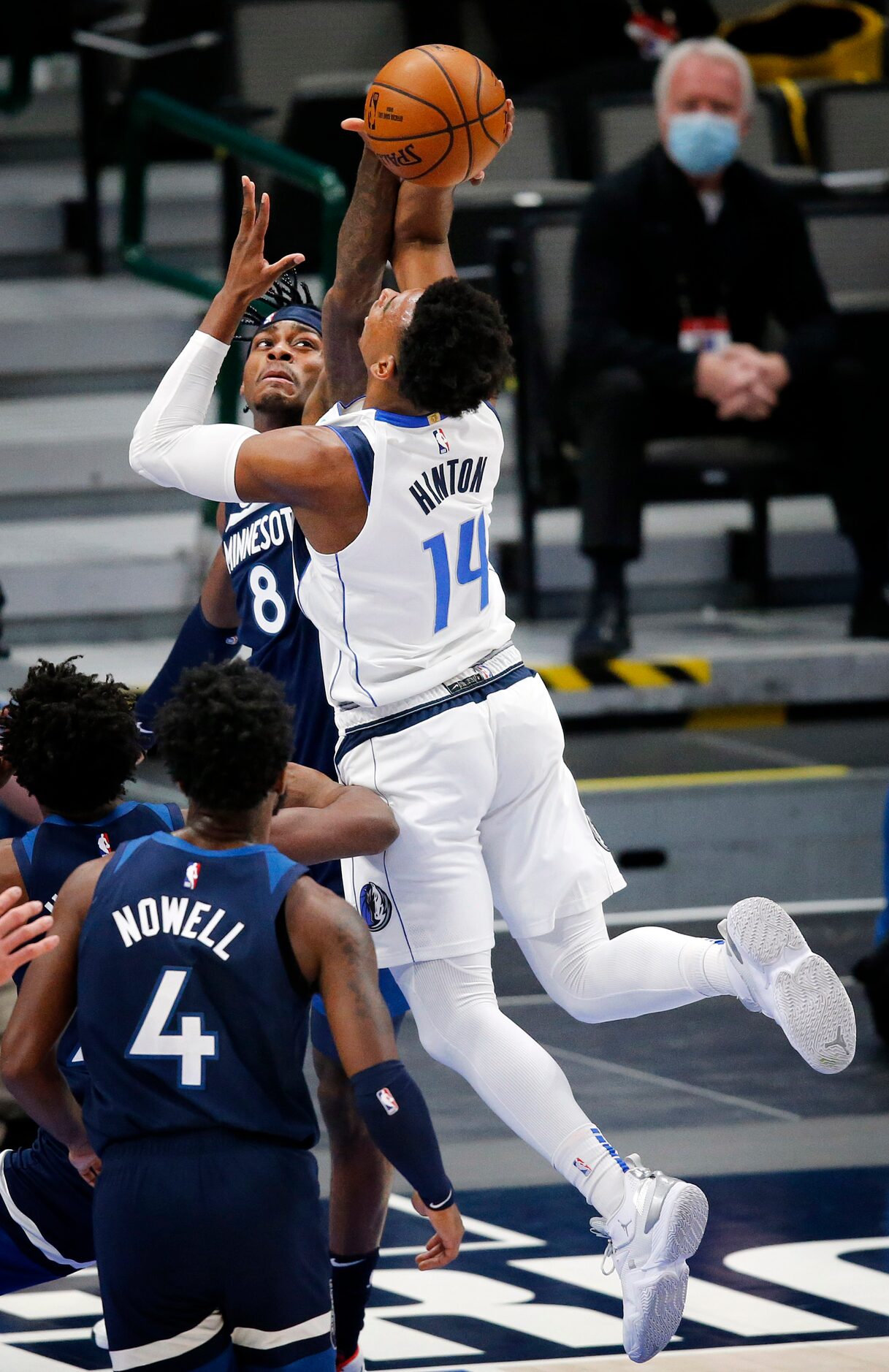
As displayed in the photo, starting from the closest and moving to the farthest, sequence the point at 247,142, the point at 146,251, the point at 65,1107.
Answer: the point at 65,1107 → the point at 247,142 → the point at 146,251

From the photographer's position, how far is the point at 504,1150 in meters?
5.19


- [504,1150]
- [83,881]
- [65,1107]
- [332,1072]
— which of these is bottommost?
[504,1150]

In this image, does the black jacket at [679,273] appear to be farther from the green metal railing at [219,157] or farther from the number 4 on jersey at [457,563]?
the number 4 on jersey at [457,563]

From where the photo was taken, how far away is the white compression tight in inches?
148

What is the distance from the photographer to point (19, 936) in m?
→ 3.09

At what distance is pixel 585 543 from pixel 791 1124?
3.00 meters

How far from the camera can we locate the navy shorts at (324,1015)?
3.97m

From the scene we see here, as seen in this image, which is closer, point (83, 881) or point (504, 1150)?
point (83, 881)

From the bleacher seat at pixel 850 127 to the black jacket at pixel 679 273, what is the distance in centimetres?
198

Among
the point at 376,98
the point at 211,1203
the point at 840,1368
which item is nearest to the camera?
the point at 211,1203

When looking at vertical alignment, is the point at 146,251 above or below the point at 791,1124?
above

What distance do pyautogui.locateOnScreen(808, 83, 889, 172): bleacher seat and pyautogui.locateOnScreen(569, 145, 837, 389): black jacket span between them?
1981 millimetres

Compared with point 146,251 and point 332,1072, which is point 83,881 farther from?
point 146,251

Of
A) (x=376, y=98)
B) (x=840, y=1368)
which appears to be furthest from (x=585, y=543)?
(x=840, y=1368)
